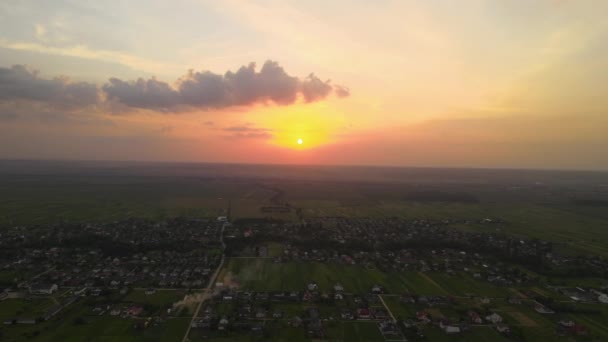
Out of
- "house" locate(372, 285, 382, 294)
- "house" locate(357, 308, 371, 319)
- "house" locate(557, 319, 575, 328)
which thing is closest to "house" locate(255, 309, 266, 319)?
"house" locate(357, 308, 371, 319)

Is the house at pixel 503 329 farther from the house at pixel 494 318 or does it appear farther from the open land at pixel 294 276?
the house at pixel 494 318

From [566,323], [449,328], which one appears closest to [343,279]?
[449,328]

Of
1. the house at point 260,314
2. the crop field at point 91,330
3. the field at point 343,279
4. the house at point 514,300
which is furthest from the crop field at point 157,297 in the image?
the house at point 514,300

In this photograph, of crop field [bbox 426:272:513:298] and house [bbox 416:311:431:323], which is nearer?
house [bbox 416:311:431:323]

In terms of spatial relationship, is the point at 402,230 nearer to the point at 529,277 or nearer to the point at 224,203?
the point at 529,277

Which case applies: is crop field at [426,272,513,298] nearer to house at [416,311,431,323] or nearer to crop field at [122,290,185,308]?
house at [416,311,431,323]

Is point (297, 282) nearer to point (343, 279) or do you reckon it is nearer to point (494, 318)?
point (343, 279)

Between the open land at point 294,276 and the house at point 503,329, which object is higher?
the open land at point 294,276

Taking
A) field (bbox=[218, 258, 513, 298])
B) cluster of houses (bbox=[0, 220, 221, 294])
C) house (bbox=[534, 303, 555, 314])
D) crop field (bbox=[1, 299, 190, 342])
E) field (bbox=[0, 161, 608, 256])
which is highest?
field (bbox=[0, 161, 608, 256])
